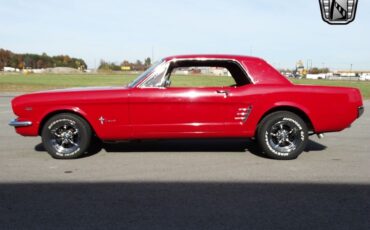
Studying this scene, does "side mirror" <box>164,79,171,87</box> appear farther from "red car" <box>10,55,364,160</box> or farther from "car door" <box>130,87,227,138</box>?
"car door" <box>130,87,227,138</box>

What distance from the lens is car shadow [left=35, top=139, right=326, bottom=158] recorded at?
647 centimetres

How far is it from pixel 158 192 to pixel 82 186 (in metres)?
0.93

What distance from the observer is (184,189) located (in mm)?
4340

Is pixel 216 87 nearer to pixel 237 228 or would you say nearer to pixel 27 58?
pixel 237 228

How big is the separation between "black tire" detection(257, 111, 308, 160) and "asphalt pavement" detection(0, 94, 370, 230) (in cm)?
16

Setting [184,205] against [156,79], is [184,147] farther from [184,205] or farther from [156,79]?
[184,205]

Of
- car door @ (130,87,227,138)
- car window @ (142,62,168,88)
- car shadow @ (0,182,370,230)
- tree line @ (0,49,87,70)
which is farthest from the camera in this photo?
tree line @ (0,49,87,70)

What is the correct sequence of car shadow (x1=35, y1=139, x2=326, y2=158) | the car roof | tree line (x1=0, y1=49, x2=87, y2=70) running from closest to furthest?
the car roof → car shadow (x1=35, y1=139, x2=326, y2=158) → tree line (x1=0, y1=49, x2=87, y2=70)

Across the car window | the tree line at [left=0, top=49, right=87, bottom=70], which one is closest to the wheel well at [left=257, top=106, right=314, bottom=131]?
the car window

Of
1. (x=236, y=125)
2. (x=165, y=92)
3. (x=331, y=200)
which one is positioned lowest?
(x=331, y=200)

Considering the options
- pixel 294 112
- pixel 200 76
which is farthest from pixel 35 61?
pixel 294 112

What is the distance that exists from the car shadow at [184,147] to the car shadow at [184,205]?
6.08 ft

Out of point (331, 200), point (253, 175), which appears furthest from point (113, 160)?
point (331, 200)

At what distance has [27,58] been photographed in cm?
15550
